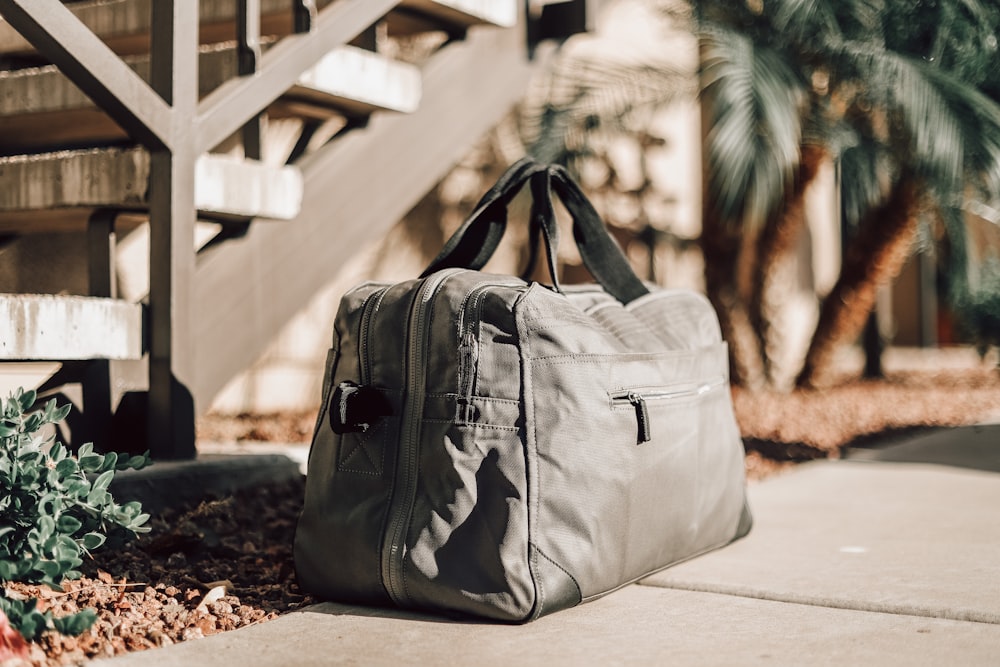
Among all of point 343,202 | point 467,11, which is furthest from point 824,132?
point 343,202

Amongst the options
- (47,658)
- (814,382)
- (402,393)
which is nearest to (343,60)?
(402,393)

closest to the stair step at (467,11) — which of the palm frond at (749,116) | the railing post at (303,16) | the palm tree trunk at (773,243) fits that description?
the railing post at (303,16)

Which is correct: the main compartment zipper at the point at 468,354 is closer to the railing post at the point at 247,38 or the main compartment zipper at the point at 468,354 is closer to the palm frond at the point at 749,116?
the railing post at the point at 247,38

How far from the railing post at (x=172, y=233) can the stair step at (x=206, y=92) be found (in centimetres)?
33

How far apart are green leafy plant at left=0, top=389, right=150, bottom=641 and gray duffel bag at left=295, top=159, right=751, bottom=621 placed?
0.40 metres

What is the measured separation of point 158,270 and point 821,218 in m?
8.54

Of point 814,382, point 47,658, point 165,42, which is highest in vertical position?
point 165,42

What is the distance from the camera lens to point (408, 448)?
201 centimetres

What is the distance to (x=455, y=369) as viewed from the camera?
198 cm

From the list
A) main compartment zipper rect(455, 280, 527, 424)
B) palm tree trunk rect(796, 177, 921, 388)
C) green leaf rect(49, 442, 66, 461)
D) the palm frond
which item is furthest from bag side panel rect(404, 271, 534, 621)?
palm tree trunk rect(796, 177, 921, 388)

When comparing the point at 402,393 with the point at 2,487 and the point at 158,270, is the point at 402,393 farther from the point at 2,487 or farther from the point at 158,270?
the point at 158,270

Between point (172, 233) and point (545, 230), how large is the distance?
0.99 metres

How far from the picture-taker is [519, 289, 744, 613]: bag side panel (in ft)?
6.48

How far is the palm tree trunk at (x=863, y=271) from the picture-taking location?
6.31 metres
